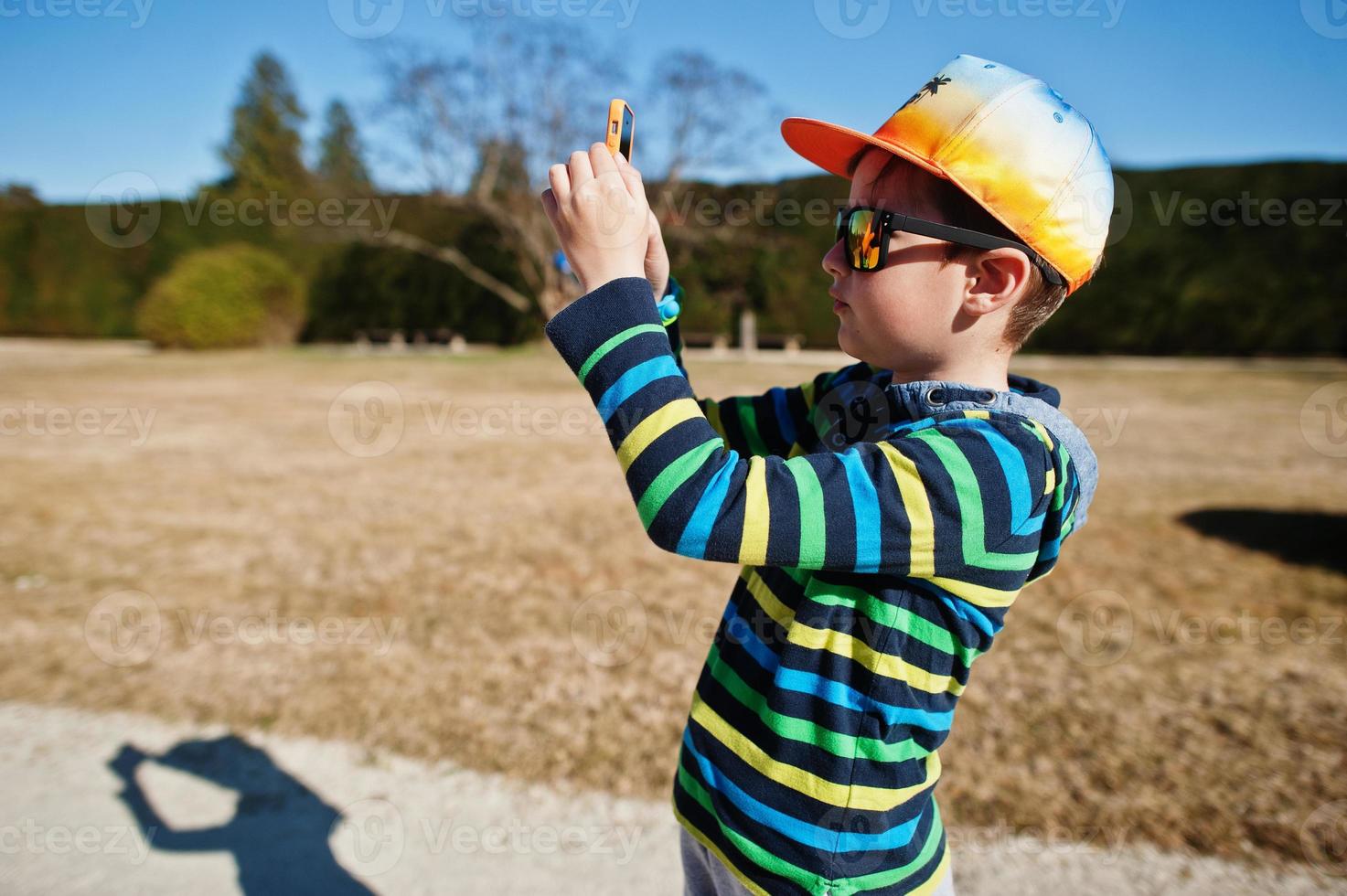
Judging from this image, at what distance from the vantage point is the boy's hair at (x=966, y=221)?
42.1 inches

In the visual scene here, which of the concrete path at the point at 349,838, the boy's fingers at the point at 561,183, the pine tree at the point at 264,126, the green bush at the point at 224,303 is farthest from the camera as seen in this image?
the pine tree at the point at 264,126

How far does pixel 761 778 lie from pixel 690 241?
18888mm

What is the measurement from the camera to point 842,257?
3.80ft

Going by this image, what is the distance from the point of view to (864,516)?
91cm

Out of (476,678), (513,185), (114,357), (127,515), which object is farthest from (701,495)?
(114,357)

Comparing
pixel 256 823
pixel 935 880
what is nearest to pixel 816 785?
pixel 935 880

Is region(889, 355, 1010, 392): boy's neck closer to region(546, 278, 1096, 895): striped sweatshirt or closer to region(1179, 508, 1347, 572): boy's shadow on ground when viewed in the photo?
region(546, 278, 1096, 895): striped sweatshirt

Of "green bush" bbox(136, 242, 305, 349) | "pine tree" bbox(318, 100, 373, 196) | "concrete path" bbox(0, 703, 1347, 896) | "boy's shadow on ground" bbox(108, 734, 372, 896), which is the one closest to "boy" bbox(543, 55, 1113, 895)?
"concrete path" bbox(0, 703, 1347, 896)

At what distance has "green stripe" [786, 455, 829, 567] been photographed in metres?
0.91

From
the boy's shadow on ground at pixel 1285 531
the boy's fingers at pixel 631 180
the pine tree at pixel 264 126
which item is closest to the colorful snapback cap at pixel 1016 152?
the boy's fingers at pixel 631 180

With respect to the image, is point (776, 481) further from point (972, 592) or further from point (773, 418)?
point (773, 418)

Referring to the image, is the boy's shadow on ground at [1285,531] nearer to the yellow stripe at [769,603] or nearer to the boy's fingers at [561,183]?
the yellow stripe at [769,603]

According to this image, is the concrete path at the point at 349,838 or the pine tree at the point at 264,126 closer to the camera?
the concrete path at the point at 349,838

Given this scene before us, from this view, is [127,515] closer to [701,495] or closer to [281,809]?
[281,809]
